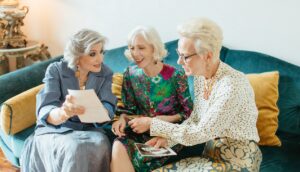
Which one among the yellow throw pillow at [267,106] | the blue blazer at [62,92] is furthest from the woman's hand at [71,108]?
the yellow throw pillow at [267,106]

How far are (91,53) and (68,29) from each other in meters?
1.49

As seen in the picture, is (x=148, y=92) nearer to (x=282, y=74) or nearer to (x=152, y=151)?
(x=152, y=151)

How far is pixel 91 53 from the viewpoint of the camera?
183cm

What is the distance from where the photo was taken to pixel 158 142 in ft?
5.67

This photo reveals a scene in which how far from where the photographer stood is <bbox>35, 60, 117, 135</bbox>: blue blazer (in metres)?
1.87

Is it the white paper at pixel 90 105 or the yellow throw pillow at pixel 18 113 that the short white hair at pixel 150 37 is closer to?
the white paper at pixel 90 105

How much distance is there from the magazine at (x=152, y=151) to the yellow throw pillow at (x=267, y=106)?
0.63 metres

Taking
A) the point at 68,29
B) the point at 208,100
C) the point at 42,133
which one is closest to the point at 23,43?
the point at 68,29

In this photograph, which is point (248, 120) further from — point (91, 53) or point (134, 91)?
point (91, 53)

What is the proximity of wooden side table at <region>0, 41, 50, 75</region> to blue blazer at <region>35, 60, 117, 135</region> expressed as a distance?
1215 millimetres

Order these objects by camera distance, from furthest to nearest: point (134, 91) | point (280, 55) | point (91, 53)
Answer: point (280, 55) < point (134, 91) < point (91, 53)

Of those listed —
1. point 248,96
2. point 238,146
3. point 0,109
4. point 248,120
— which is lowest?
point 0,109

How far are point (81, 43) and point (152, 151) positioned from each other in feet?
2.18

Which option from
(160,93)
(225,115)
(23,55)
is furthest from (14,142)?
(225,115)
